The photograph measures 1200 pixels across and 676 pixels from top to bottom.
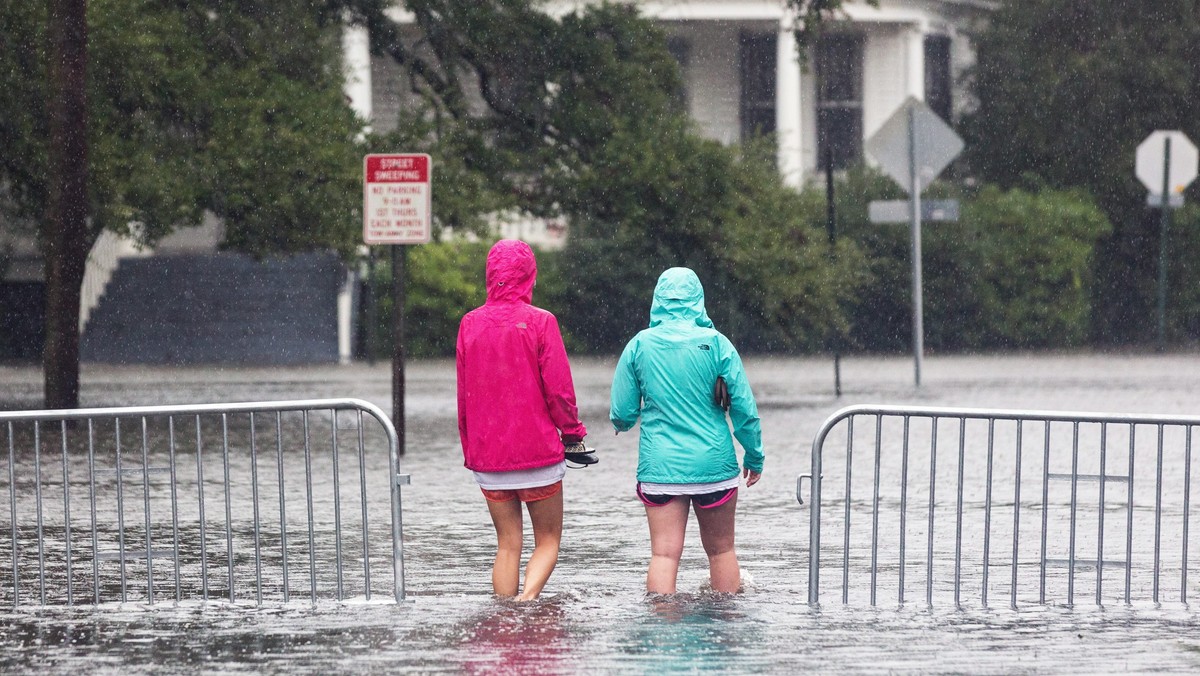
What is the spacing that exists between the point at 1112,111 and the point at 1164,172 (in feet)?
12.5

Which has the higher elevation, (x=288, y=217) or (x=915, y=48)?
(x=915, y=48)

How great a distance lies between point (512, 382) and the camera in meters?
7.99

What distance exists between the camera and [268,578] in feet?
29.9

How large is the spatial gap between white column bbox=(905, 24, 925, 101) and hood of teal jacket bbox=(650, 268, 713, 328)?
104 ft

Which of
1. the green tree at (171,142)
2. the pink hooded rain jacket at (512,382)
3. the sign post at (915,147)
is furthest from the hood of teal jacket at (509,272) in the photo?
the sign post at (915,147)

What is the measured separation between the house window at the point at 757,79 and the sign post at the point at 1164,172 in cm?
951

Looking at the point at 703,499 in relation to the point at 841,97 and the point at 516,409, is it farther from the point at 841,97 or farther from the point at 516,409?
the point at 841,97

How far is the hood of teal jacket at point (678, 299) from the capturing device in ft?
26.4

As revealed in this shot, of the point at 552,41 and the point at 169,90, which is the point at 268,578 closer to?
the point at 169,90

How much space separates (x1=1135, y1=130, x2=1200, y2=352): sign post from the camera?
3128cm

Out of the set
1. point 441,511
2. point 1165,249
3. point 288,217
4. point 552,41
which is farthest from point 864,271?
point 441,511

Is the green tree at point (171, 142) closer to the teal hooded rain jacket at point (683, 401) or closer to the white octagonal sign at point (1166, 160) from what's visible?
the teal hooded rain jacket at point (683, 401)

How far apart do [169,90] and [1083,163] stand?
20.7 meters

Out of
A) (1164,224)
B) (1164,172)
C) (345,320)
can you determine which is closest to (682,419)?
(345,320)
